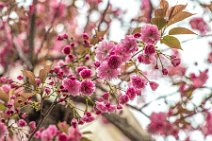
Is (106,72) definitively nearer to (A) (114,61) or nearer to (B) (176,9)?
(A) (114,61)

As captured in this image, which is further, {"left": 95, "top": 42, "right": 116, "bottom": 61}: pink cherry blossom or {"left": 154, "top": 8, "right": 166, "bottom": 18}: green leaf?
{"left": 95, "top": 42, "right": 116, "bottom": 61}: pink cherry blossom

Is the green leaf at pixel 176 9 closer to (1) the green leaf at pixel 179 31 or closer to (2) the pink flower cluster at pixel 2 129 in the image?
(1) the green leaf at pixel 179 31

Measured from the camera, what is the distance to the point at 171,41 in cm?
149

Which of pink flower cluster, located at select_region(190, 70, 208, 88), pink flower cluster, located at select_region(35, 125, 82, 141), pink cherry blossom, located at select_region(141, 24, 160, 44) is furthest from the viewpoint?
pink flower cluster, located at select_region(190, 70, 208, 88)

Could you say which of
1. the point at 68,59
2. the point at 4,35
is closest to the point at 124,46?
the point at 68,59

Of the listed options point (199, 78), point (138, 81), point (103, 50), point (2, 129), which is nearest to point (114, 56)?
point (103, 50)

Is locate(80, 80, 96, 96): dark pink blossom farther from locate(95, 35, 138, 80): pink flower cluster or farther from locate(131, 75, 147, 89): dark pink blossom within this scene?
locate(131, 75, 147, 89): dark pink blossom

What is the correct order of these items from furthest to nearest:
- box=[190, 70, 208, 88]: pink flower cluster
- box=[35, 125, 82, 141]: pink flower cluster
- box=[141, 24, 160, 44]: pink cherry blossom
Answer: box=[190, 70, 208, 88]: pink flower cluster, box=[35, 125, 82, 141]: pink flower cluster, box=[141, 24, 160, 44]: pink cherry blossom

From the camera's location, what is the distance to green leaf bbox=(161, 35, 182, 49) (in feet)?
4.87

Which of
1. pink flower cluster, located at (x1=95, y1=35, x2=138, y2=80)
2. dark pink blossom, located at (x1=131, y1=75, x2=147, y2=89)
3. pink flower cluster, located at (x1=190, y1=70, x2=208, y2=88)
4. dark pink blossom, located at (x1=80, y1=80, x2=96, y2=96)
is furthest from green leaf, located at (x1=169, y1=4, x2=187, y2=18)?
pink flower cluster, located at (x1=190, y1=70, x2=208, y2=88)

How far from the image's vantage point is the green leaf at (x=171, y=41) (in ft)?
4.87

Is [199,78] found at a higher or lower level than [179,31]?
higher

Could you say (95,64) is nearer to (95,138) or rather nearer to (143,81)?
(143,81)

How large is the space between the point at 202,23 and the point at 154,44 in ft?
7.67
